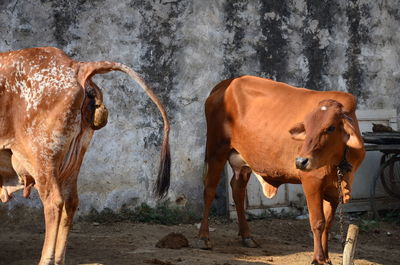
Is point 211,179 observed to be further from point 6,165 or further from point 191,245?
point 6,165

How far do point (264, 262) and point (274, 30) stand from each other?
424cm

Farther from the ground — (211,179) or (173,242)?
(211,179)

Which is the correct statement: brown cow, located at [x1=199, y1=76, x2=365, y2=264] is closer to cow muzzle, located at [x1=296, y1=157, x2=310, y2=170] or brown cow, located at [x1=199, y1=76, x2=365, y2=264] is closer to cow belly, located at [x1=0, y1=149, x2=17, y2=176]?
cow muzzle, located at [x1=296, y1=157, x2=310, y2=170]

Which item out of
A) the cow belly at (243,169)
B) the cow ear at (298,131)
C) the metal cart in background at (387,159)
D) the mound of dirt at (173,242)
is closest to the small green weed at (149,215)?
the cow belly at (243,169)

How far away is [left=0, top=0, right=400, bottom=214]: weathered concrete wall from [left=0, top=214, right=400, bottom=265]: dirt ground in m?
0.55

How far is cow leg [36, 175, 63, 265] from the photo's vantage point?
549 cm

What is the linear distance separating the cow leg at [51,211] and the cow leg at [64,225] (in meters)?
0.18

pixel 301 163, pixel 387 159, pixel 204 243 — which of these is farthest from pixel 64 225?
pixel 387 159

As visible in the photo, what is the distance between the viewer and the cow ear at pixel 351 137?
656 cm

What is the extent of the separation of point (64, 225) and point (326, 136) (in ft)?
8.22

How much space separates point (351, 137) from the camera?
6594mm

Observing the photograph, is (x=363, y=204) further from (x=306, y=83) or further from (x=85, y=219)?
(x=85, y=219)

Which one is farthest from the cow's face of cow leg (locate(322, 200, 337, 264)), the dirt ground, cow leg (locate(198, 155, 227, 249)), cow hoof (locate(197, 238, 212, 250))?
cow hoof (locate(197, 238, 212, 250))

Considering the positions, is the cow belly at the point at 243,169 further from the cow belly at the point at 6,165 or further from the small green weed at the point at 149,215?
the cow belly at the point at 6,165
